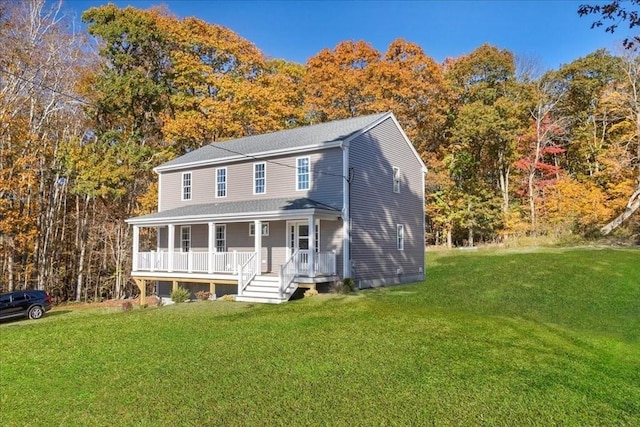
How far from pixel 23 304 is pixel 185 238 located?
703cm

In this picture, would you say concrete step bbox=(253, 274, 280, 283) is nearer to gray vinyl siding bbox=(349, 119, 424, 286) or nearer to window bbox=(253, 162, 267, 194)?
gray vinyl siding bbox=(349, 119, 424, 286)

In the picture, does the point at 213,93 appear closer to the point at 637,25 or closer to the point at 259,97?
the point at 259,97

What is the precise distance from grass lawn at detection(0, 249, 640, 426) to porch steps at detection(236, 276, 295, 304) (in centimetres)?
107

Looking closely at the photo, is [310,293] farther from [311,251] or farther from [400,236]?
[400,236]

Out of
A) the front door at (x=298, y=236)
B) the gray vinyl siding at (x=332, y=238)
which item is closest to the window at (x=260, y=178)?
the front door at (x=298, y=236)

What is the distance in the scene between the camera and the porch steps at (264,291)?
15.4 m

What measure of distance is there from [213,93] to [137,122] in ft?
18.1

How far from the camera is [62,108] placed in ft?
92.5

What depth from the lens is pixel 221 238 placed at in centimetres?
2098

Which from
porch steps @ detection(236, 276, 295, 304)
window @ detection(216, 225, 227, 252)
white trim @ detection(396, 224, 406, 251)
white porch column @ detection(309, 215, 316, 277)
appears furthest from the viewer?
window @ detection(216, 225, 227, 252)

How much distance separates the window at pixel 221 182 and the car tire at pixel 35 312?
8.53 metres

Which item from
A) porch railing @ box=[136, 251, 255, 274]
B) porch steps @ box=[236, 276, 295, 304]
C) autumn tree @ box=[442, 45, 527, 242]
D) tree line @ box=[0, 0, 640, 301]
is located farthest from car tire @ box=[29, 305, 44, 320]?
autumn tree @ box=[442, 45, 527, 242]

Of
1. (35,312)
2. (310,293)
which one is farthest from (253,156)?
(35,312)

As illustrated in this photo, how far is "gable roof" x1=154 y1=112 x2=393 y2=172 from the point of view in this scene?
59.8 feet
